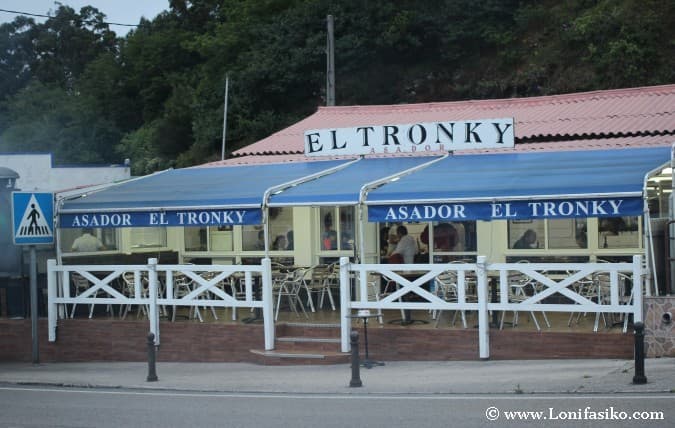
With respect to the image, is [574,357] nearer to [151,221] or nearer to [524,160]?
[524,160]

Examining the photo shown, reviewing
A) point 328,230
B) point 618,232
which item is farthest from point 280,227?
point 618,232

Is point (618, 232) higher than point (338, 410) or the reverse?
higher

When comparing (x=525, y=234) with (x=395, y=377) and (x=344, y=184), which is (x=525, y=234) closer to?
(x=344, y=184)

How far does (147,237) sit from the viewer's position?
22297 millimetres

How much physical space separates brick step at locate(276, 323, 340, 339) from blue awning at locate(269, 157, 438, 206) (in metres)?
1.99

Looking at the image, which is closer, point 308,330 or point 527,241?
point 308,330

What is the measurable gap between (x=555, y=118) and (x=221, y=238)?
770 cm

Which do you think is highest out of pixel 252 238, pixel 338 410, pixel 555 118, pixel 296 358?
pixel 555 118

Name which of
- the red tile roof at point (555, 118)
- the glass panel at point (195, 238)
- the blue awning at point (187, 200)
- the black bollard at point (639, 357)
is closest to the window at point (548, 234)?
the red tile roof at point (555, 118)

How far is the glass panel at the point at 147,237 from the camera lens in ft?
71.8

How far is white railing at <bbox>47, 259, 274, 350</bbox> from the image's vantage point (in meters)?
16.2

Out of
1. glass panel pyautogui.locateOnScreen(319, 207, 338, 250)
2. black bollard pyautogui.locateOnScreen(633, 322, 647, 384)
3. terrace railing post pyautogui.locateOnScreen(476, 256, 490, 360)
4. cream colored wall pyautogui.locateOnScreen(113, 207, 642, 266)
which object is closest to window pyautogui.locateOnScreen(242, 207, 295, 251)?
cream colored wall pyautogui.locateOnScreen(113, 207, 642, 266)

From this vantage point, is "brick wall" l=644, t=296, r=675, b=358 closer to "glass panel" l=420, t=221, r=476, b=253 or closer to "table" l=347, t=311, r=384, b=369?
"table" l=347, t=311, r=384, b=369

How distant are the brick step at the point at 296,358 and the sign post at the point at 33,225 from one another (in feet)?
14.0
